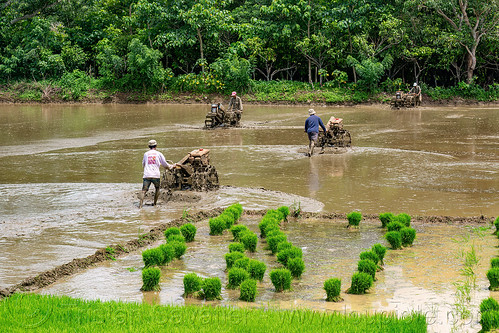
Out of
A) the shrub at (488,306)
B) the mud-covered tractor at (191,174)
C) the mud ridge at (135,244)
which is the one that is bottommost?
the mud ridge at (135,244)

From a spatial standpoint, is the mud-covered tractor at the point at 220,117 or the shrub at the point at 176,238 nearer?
the shrub at the point at 176,238

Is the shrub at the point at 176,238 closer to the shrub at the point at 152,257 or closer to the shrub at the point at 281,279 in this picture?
the shrub at the point at 152,257

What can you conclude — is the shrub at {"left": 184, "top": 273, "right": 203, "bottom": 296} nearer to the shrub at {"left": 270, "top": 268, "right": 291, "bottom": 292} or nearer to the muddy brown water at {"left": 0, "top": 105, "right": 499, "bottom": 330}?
the shrub at {"left": 270, "top": 268, "right": 291, "bottom": 292}

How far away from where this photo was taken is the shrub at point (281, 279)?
23.8 ft

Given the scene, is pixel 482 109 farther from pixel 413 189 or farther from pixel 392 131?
pixel 413 189

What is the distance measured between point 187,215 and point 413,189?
206 inches

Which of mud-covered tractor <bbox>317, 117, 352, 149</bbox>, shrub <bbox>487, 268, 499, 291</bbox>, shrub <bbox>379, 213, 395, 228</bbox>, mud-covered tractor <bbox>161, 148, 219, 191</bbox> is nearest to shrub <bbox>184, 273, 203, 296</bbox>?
shrub <bbox>487, 268, 499, 291</bbox>

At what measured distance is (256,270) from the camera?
7641 millimetres

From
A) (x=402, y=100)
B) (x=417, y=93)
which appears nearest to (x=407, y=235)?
(x=402, y=100)

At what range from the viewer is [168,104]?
130 ft

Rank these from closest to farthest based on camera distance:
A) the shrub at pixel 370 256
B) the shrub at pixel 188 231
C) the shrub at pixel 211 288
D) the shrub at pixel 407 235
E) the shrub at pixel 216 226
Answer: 1. the shrub at pixel 211 288
2. the shrub at pixel 370 256
3. the shrub at pixel 407 235
4. the shrub at pixel 188 231
5. the shrub at pixel 216 226

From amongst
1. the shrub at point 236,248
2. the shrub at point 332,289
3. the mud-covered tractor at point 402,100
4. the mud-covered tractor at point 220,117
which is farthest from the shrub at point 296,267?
the mud-covered tractor at point 402,100

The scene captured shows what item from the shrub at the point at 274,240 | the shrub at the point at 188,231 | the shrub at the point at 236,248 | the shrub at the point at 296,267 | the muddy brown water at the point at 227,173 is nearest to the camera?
the shrub at the point at 296,267

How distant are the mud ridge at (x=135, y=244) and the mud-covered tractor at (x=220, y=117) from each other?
44.2ft
